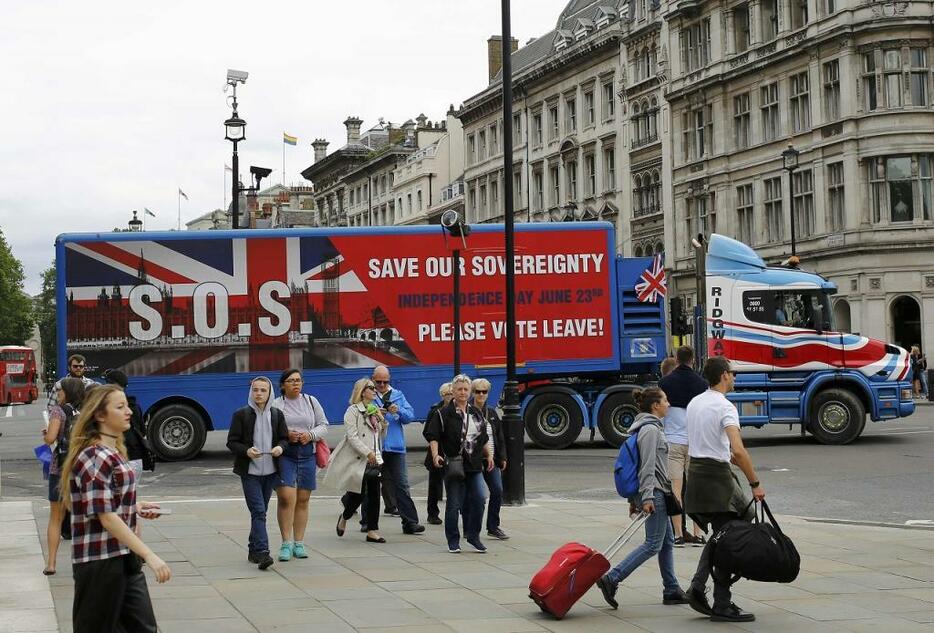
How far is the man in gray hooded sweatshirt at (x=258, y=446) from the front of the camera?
12.0 meters

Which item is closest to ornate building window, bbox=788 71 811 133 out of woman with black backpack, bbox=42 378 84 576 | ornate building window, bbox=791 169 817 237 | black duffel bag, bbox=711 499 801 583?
ornate building window, bbox=791 169 817 237

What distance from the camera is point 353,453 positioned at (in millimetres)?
13891

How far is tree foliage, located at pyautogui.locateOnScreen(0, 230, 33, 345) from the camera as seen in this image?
376 ft

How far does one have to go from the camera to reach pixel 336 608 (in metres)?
10.0

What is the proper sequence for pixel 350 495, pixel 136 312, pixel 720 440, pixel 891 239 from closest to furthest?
pixel 720 440 < pixel 350 495 < pixel 136 312 < pixel 891 239

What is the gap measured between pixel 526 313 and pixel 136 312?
738 centimetres

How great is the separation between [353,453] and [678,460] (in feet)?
11.0

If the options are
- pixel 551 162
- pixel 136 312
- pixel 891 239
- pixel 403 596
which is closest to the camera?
pixel 403 596

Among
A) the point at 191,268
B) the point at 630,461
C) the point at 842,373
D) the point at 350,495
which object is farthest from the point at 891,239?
the point at 630,461

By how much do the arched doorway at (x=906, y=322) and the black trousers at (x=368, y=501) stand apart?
36446 millimetres

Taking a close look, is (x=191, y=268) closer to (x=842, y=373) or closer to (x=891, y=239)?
(x=842, y=373)

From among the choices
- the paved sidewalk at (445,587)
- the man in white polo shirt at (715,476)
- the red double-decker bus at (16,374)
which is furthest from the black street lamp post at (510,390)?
the red double-decker bus at (16,374)

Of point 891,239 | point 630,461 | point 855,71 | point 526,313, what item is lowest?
point 630,461

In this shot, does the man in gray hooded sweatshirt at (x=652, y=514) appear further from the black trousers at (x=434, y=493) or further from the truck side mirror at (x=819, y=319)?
the truck side mirror at (x=819, y=319)
